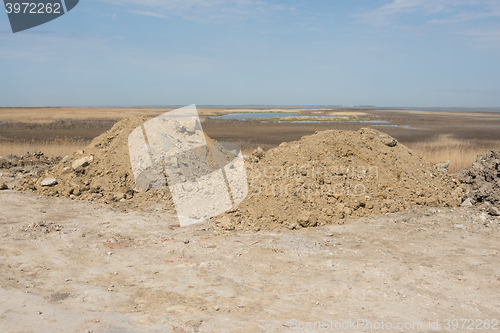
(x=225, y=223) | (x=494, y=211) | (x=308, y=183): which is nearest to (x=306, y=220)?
(x=308, y=183)

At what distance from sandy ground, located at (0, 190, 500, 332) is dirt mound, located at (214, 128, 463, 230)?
509 mm

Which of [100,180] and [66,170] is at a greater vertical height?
[66,170]

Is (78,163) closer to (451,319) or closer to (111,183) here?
(111,183)

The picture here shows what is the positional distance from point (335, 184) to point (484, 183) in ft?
13.6

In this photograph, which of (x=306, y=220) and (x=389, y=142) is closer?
(x=306, y=220)

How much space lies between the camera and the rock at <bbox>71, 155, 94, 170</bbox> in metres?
9.89

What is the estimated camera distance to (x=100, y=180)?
9.52m

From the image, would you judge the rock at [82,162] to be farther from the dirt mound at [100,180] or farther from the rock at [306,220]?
the rock at [306,220]

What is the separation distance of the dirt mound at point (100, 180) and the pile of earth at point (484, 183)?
814 centimetres

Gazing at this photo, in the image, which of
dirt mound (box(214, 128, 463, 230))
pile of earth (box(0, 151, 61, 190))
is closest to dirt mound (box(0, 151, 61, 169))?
pile of earth (box(0, 151, 61, 190))

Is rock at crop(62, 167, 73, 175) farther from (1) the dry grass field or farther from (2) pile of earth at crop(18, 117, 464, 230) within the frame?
(1) the dry grass field

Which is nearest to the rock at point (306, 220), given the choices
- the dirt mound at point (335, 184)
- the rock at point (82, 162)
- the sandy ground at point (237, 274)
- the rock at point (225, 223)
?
the dirt mound at point (335, 184)

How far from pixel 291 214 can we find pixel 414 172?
14.2 ft

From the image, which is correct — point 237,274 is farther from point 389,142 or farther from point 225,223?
point 389,142
